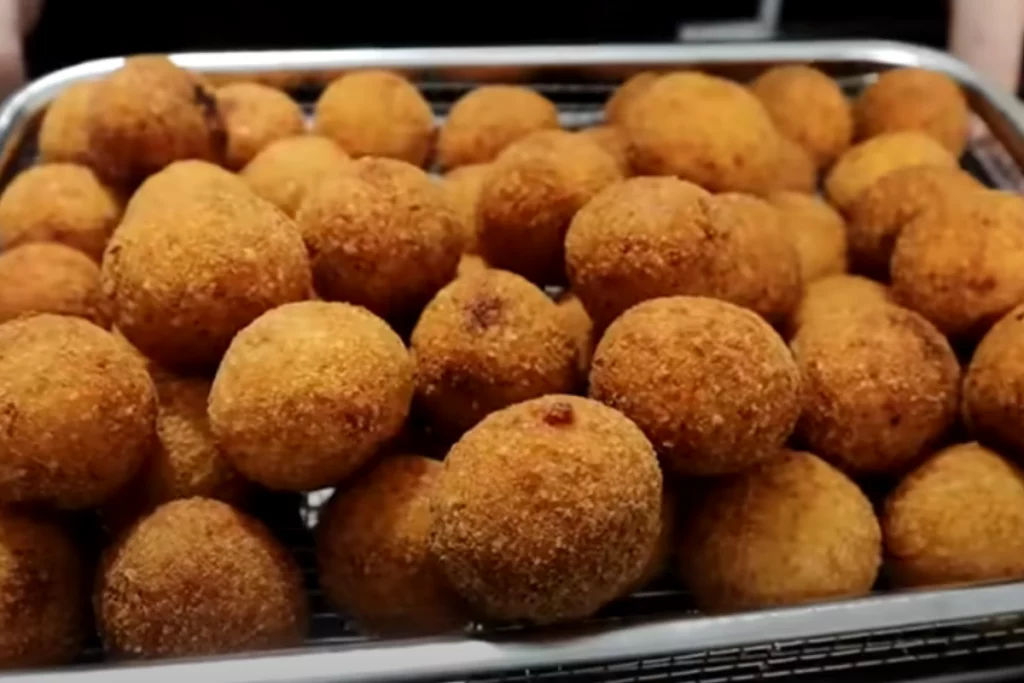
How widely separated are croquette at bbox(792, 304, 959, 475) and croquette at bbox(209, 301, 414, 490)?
238 mm

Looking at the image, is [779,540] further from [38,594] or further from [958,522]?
[38,594]

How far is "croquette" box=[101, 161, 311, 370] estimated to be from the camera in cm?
72

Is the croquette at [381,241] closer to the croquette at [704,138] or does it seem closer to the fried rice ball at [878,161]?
the croquette at [704,138]

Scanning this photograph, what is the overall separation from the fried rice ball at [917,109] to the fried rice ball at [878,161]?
0.09 ft

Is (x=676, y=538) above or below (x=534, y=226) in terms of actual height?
below

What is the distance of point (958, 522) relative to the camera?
0.72m

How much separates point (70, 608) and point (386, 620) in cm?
16

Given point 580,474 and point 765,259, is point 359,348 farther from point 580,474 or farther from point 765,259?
point 765,259

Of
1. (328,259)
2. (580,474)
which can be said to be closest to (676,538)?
(580,474)

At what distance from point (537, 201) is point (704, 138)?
13cm

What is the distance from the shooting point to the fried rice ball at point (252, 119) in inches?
37.8

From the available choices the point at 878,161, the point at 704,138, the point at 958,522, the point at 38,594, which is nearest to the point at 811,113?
the point at 878,161

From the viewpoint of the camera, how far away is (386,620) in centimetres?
69

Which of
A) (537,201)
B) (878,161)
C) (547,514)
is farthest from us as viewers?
(878,161)
